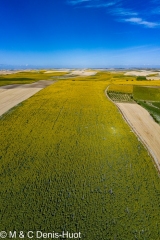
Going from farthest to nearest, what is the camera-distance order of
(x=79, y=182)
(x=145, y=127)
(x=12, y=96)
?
(x=12, y=96)
(x=145, y=127)
(x=79, y=182)

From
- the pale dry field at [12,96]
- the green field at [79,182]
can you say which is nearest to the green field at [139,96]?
the green field at [79,182]

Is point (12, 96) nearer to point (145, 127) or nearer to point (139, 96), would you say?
point (145, 127)

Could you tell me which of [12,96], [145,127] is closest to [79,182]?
[145,127]

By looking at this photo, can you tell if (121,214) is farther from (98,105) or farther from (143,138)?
(98,105)

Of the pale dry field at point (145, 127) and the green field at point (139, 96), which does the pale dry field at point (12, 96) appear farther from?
the green field at point (139, 96)

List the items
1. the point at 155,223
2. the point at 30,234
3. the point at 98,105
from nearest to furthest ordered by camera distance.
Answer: the point at 30,234, the point at 155,223, the point at 98,105

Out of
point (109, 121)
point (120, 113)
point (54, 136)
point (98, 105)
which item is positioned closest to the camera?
point (54, 136)

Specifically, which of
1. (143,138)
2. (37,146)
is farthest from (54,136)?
(143,138)
